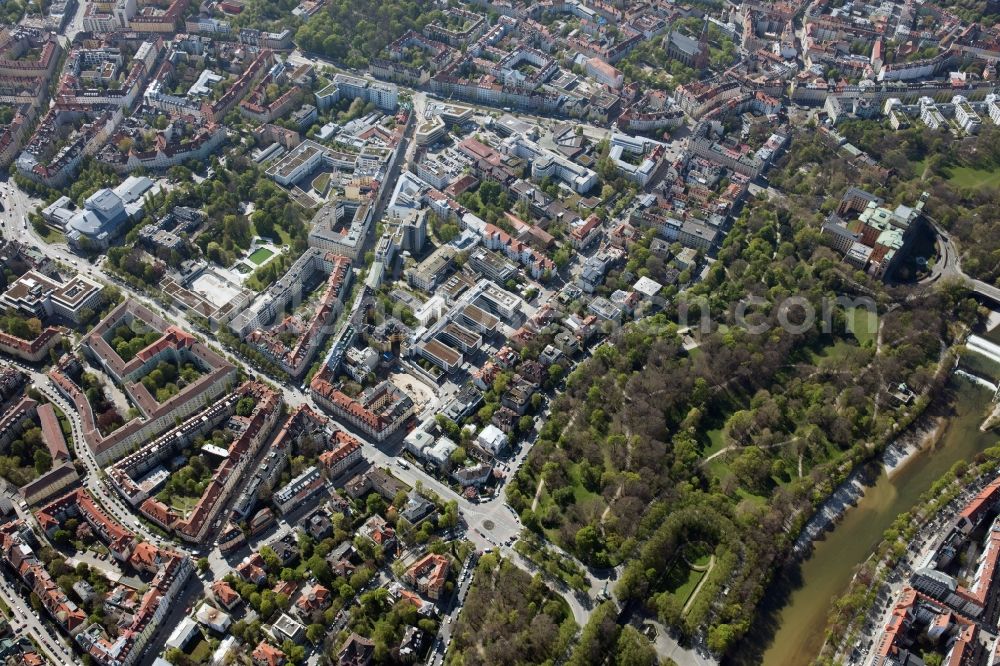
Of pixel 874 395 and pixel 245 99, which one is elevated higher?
pixel 245 99

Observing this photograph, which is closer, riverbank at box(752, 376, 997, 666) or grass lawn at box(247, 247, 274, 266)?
riverbank at box(752, 376, 997, 666)

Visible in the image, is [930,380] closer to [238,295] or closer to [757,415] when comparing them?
[757,415]

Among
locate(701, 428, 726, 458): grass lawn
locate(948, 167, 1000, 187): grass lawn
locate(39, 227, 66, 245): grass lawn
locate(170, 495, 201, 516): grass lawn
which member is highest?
locate(948, 167, 1000, 187): grass lawn

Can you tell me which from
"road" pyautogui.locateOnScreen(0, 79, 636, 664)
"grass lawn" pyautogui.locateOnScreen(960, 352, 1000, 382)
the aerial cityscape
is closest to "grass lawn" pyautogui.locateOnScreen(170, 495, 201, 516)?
the aerial cityscape

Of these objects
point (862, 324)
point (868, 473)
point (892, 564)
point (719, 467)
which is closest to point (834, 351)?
point (862, 324)

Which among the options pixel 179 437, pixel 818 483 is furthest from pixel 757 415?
pixel 179 437

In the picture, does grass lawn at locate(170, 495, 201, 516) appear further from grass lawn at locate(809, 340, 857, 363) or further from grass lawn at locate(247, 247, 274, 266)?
grass lawn at locate(809, 340, 857, 363)
